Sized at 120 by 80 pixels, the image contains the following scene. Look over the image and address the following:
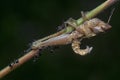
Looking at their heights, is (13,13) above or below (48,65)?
above

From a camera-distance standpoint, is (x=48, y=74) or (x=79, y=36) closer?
(x=79, y=36)

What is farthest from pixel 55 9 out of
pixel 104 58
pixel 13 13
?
pixel 104 58

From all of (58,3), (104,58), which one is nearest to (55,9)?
(58,3)

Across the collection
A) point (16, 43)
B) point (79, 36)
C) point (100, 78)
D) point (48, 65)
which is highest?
point (16, 43)

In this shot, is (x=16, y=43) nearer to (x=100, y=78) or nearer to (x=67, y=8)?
(x=67, y=8)

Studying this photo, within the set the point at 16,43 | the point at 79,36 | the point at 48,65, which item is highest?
the point at 16,43

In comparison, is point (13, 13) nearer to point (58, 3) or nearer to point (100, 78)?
point (58, 3)
